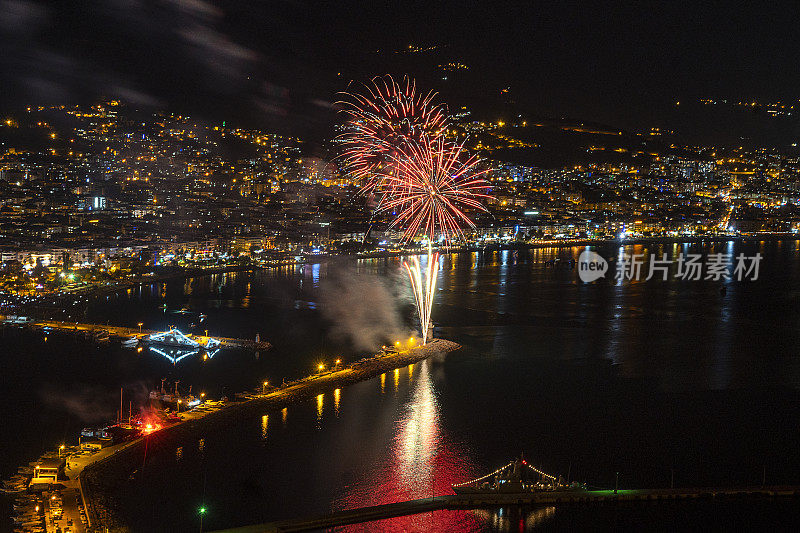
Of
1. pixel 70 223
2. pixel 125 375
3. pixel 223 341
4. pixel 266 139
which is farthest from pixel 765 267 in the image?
pixel 266 139

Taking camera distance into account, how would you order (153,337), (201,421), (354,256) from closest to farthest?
(201,421) < (153,337) < (354,256)

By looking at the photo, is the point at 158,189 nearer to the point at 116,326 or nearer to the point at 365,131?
the point at 116,326

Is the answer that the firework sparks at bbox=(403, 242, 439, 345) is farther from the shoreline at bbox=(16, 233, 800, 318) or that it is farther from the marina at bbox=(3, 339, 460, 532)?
the shoreline at bbox=(16, 233, 800, 318)

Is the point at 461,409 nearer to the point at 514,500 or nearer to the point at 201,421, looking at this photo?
the point at 514,500
